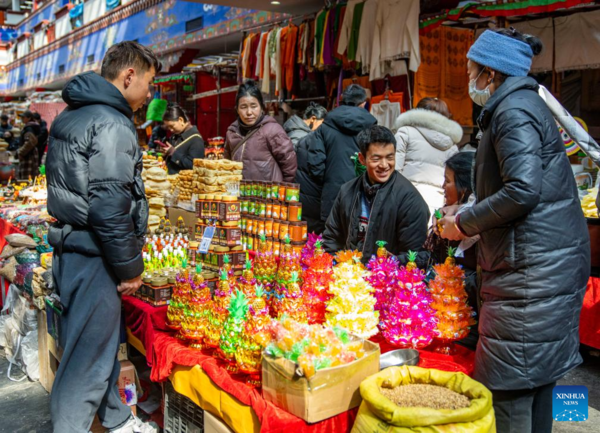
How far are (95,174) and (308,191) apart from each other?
2437mm

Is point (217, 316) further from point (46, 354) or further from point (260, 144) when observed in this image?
point (260, 144)

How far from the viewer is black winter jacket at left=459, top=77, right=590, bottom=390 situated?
1790 millimetres

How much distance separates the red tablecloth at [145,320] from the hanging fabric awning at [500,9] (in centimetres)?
402

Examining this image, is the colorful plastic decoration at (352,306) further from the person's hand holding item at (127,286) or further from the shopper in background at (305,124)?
the shopper in background at (305,124)

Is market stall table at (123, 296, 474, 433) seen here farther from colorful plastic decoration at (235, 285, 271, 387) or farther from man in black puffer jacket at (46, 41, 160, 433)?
man in black puffer jacket at (46, 41, 160, 433)

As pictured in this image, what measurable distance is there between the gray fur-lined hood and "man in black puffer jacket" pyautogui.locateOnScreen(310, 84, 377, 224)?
0.32 meters

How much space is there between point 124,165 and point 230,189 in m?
1.50

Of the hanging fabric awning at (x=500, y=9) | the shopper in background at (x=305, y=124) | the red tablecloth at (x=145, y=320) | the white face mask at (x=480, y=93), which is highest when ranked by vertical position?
the hanging fabric awning at (x=500, y=9)

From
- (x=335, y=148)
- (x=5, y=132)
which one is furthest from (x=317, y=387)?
(x=5, y=132)

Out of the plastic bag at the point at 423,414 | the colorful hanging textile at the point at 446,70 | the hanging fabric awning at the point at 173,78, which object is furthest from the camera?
the hanging fabric awning at the point at 173,78

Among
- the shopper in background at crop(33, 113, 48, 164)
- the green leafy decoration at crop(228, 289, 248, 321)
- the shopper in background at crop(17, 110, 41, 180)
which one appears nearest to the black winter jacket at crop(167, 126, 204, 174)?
the green leafy decoration at crop(228, 289, 248, 321)

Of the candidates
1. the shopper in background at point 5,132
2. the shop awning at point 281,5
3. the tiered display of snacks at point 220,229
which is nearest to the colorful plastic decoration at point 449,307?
the tiered display of snacks at point 220,229

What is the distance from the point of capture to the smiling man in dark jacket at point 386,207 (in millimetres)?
2789

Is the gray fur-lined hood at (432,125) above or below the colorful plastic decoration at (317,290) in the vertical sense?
above
